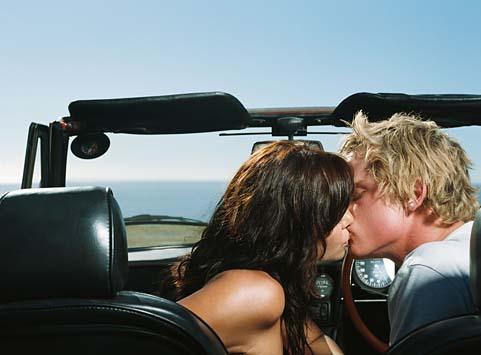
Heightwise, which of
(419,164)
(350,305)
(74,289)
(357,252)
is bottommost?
(350,305)

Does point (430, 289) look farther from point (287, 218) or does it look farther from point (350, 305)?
point (350, 305)

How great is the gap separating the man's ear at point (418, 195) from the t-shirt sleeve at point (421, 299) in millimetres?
562

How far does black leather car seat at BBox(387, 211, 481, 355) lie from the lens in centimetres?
142

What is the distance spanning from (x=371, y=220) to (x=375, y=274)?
1.22 m

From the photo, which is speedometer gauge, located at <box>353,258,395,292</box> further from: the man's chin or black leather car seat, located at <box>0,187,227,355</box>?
black leather car seat, located at <box>0,187,227,355</box>

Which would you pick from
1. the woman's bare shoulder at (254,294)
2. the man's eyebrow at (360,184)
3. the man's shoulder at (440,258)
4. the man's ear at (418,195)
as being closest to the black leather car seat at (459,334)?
the man's shoulder at (440,258)

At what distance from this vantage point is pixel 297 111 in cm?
373

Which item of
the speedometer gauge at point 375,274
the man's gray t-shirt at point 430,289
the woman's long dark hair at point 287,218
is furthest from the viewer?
the speedometer gauge at point 375,274

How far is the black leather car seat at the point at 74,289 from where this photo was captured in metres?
1.54

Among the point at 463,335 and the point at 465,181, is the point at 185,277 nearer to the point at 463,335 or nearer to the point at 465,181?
the point at 465,181

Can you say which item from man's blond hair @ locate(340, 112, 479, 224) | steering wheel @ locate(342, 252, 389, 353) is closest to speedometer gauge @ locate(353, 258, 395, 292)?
steering wheel @ locate(342, 252, 389, 353)

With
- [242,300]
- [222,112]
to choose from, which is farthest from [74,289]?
[222,112]

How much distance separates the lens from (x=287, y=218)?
232cm

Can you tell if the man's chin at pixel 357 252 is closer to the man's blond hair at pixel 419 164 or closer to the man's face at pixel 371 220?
the man's face at pixel 371 220
